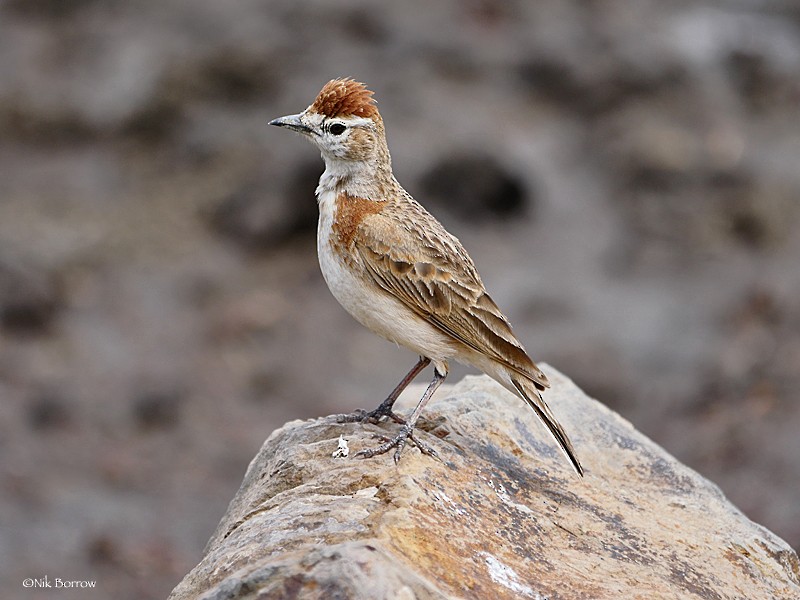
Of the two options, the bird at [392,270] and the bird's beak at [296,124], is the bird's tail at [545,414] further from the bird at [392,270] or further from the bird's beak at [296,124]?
the bird's beak at [296,124]

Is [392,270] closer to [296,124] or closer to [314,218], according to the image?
[296,124]

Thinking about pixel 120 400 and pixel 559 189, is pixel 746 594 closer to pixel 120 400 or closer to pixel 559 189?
pixel 120 400

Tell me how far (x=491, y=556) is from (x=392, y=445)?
1.15 metres

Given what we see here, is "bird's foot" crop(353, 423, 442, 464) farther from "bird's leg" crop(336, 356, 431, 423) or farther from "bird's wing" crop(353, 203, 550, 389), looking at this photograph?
"bird's wing" crop(353, 203, 550, 389)

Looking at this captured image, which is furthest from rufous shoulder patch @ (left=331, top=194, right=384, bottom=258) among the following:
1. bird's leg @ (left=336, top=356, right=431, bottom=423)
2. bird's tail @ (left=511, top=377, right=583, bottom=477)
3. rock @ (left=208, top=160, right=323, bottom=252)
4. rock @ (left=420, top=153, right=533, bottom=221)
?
rock @ (left=420, top=153, right=533, bottom=221)

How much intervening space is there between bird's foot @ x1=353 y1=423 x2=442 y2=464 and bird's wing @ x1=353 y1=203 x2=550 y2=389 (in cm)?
88

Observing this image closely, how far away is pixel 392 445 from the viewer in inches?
258

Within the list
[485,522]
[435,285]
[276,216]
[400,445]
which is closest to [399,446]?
[400,445]

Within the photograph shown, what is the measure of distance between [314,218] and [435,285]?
9012 millimetres

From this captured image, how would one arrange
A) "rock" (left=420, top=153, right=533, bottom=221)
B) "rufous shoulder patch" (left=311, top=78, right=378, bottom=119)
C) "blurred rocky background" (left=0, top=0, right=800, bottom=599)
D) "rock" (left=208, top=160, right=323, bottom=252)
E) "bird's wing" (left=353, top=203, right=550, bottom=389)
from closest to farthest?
"bird's wing" (left=353, top=203, right=550, bottom=389) < "rufous shoulder patch" (left=311, top=78, right=378, bottom=119) < "blurred rocky background" (left=0, top=0, right=800, bottom=599) < "rock" (left=208, top=160, right=323, bottom=252) < "rock" (left=420, top=153, right=533, bottom=221)

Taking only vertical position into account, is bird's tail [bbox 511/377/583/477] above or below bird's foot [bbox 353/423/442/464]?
above

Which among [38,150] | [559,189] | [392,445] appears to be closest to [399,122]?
[559,189]

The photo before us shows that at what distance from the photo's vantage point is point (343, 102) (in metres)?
7.42

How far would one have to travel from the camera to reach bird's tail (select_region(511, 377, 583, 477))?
273 inches
